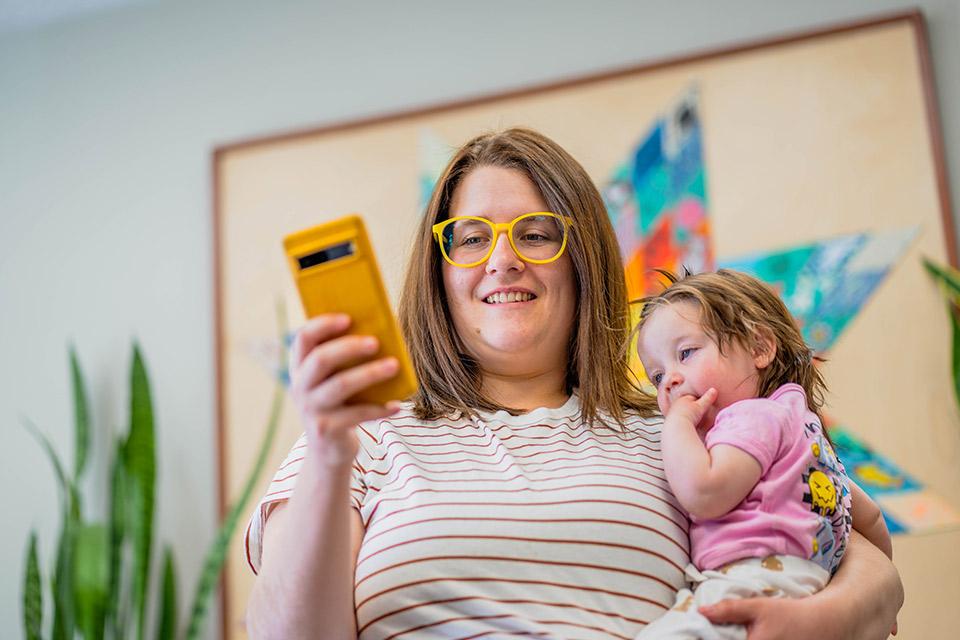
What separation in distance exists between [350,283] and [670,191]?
1.67 meters

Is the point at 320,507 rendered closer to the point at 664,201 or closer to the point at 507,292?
the point at 507,292

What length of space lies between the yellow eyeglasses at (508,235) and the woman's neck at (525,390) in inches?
7.0

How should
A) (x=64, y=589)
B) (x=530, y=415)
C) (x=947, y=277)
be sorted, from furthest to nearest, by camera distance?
1. (x=64, y=589)
2. (x=947, y=277)
3. (x=530, y=415)

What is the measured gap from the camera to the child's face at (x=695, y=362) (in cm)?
122

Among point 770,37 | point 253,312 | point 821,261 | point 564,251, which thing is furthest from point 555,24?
point 564,251

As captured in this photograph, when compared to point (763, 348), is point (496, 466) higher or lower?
lower

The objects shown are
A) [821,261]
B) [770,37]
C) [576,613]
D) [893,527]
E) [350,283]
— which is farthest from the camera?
[770,37]

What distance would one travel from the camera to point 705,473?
111 cm

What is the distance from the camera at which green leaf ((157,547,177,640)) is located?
251 cm

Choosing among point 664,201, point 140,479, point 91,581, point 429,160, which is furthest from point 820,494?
point 140,479

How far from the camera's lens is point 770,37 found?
2432 mm

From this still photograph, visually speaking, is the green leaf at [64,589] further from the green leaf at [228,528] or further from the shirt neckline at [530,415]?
the shirt neckline at [530,415]

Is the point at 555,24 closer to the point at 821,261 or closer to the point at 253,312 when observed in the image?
the point at 821,261

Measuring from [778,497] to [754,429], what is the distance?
3.3 inches
